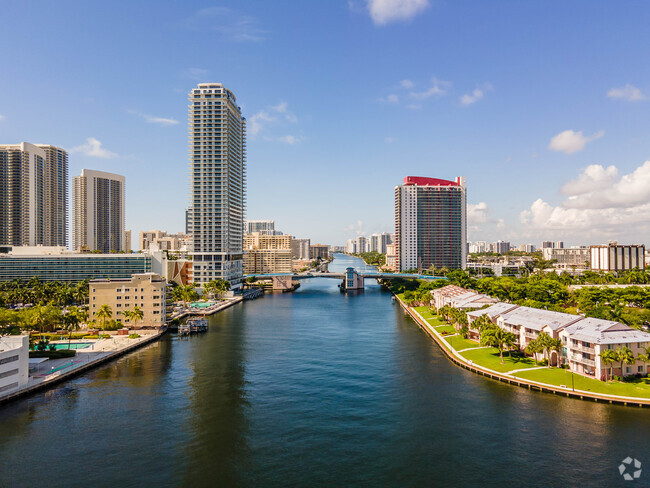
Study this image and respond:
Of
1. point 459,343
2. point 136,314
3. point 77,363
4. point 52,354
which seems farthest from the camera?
point 136,314

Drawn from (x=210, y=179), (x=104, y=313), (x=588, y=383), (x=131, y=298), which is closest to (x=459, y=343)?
(x=588, y=383)

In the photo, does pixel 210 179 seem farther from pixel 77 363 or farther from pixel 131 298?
pixel 77 363

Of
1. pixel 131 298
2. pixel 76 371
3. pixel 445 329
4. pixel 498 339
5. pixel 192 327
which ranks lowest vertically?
pixel 76 371

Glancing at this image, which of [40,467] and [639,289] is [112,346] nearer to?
[40,467]

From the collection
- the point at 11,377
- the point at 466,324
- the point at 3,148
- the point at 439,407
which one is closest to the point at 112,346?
the point at 11,377

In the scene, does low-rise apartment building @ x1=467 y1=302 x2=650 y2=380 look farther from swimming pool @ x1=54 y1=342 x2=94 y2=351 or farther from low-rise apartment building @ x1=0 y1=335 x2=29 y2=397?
swimming pool @ x1=54 y1=342 x2=94 y2=351

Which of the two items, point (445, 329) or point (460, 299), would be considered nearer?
point (445, 329)

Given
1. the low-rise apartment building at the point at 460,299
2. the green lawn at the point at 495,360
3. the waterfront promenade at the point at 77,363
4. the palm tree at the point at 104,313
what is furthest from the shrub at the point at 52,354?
the low-rise apartment building at the point at 460,299
